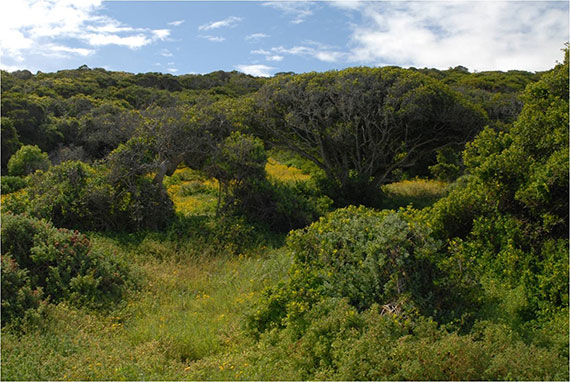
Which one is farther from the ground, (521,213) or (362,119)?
(362,119)

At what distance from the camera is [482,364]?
4.41 m

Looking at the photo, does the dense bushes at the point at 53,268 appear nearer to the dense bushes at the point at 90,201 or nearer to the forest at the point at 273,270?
the forest at the point at 273,270

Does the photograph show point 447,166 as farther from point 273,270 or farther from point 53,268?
point 53,268

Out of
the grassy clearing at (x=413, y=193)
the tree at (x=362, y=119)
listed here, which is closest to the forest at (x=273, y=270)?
the tree at (x=362, y=119)

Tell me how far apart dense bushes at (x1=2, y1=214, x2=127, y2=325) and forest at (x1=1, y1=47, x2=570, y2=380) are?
0.08 feet

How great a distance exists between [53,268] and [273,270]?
3.21 metres

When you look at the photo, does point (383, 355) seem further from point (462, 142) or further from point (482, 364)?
point (462, 142)

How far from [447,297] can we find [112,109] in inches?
978

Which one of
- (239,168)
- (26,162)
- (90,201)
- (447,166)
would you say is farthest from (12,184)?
(447,166)

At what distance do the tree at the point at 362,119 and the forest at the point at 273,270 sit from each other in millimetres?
3090

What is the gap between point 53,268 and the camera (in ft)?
22.2

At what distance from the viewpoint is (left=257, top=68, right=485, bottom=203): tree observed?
1570 cm

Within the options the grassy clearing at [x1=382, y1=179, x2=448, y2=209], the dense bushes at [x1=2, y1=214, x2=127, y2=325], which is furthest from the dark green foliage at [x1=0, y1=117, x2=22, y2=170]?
the grassy clearing at [x1=382, y1=179, x2=448, y2=209]

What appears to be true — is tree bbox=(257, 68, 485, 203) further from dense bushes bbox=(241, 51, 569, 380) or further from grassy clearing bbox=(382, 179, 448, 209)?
dense bushes bbox=(241, 51, 569, 380)
